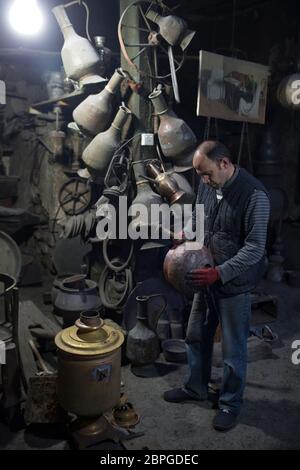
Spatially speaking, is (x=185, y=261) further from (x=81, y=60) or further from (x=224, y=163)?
(x=81, y=60)

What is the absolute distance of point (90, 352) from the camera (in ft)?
10.1

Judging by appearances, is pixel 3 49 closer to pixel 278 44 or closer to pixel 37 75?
pixel 37 75

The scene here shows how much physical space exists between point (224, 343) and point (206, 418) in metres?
0.71

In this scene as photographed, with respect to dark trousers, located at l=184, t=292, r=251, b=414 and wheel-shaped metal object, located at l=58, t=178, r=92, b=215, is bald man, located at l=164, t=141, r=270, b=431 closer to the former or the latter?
dark trousers, located at l=184, t=292, r=251, b=414

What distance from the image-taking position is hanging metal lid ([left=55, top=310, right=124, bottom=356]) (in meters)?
3.10

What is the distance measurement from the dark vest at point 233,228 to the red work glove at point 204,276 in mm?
122

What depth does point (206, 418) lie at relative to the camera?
3.63 m
